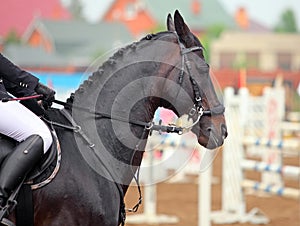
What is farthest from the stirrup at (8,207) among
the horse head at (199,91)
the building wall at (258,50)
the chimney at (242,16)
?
the chimney at (242,16)

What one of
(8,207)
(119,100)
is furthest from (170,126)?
(8,207)

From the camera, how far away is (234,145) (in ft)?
36.1

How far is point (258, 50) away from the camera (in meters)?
62.1

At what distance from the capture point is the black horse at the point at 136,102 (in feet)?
17.1

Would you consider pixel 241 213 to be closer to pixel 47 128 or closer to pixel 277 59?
pixel 47 128

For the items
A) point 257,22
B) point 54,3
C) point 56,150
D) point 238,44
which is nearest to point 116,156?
point 56,150

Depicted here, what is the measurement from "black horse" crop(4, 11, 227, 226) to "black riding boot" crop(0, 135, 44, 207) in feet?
1.25

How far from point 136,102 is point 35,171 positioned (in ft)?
2.93

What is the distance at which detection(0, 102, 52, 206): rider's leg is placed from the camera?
4.75 m

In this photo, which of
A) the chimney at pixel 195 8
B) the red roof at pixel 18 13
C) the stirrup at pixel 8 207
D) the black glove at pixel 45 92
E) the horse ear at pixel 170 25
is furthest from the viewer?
the chimney at pixel 195 8

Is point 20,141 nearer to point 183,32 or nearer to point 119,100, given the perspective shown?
point 119,100

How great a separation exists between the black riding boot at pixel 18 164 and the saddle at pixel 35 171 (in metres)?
0.04

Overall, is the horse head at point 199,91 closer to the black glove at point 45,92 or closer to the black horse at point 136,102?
the black horse at point 136,102

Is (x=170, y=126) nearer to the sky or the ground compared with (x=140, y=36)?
nearer to the ground
